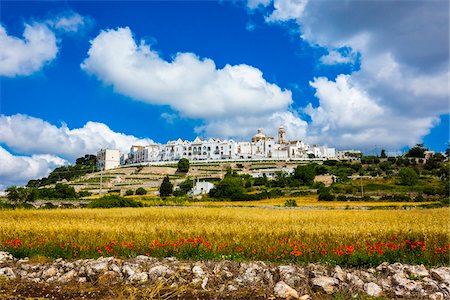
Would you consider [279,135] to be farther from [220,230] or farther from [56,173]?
[220,230]

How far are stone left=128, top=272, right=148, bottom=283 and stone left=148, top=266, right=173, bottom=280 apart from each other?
0.12 metres

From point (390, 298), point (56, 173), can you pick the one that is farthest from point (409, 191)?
point (56, 173)

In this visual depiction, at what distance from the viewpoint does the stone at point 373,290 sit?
7.04 metres

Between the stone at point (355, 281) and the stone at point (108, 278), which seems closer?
the stone at point (355, 281)

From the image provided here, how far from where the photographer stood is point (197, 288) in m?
7.62

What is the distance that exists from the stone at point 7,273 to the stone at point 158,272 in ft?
11.1

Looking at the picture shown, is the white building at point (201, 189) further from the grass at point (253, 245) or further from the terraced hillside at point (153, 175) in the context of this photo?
the grass at point (253, 245)

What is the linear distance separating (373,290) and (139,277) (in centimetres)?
494

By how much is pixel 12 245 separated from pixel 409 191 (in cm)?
6703

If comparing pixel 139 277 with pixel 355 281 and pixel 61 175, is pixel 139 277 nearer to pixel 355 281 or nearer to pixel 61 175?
pixel 355 281

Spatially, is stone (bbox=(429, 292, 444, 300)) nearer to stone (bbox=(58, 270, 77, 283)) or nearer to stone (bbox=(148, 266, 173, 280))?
stone (bbox=(148, 266, 173, 280))

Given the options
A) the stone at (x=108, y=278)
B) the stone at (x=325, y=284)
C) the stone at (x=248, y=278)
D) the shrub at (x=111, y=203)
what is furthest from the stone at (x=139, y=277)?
the shrub at (x=111, y=203)

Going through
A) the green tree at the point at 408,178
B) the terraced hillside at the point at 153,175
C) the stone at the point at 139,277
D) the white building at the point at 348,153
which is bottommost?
the stone at the point at 139,277

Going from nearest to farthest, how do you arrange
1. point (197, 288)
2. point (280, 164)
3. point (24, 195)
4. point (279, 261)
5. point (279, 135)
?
point (197, 288)
point (279, 261)
point (24, 195)
point (280, 164)
point (279, 135)
